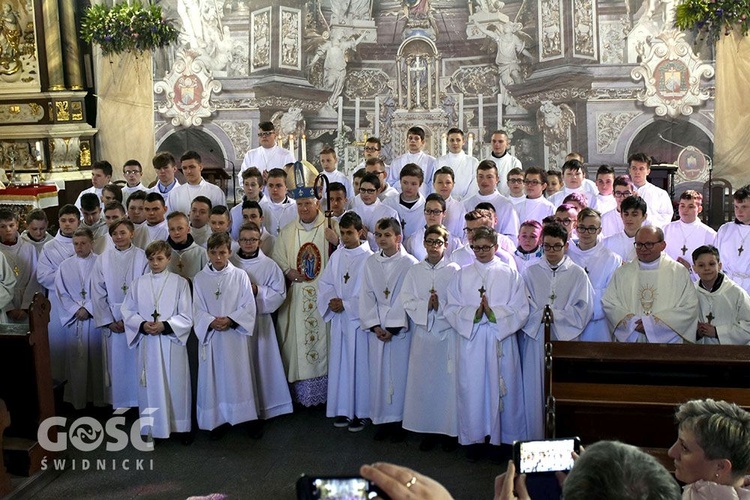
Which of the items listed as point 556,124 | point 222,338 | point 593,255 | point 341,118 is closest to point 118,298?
point 222,338

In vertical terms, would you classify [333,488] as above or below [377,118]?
below

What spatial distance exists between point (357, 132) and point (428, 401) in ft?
26.4

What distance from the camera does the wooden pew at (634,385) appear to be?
15.0 ft

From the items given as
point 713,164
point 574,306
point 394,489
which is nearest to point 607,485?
point 394,489

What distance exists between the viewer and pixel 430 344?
22.0 ft

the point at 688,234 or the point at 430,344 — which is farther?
the point at 688,234

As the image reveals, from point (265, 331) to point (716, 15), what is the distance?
8145 millimetres

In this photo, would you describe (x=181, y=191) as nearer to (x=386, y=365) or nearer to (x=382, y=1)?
(x=386, y=365)

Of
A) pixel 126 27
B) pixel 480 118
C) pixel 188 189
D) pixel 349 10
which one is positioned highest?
pixel 349 10

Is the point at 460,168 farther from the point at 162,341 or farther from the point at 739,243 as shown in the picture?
the point at 162,341

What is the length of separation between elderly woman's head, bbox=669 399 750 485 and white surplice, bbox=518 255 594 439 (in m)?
3.33

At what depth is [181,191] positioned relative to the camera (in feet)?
30.5

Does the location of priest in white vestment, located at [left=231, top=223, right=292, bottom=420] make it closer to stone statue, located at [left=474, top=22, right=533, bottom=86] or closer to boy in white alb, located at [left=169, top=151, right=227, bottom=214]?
boy in white alb, located at [left=169, top=151, right=227, bottom=214]

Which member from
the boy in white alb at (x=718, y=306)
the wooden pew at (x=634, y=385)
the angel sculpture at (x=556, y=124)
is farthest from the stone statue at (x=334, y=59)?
the wooden pew at (x=634, y=385)
